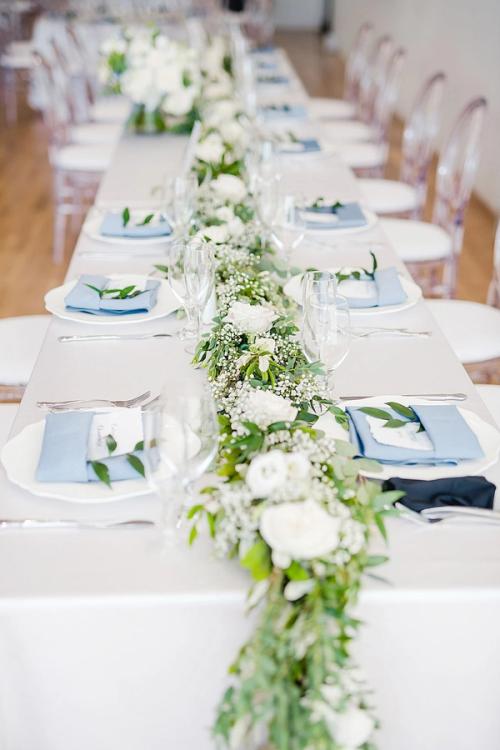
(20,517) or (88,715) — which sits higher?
(20,517)

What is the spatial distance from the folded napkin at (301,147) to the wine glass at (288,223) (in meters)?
1.20

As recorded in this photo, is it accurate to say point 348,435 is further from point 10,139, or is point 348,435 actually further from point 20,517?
point 10,139

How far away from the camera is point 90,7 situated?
8.30 m

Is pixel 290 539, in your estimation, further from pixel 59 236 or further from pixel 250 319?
pixel 59 236

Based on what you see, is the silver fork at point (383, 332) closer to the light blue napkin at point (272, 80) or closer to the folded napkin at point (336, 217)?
the folded napkin at point (336, 217)

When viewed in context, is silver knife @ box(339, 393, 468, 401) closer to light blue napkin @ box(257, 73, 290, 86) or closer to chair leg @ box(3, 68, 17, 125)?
light blue napkin @ box(257, 73, 290, 86)

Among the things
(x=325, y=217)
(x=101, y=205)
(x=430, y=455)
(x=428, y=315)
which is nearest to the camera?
(x=430, y=455)

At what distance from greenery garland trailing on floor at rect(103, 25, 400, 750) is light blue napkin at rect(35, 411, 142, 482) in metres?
0.14

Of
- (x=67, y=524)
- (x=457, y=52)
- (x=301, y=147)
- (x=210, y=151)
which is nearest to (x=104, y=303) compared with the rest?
(x=67, y=524)

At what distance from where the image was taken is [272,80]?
5.01 meters

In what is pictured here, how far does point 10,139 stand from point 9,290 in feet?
10.9

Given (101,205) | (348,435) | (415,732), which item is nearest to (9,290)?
(101,205)

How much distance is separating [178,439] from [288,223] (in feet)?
3.93

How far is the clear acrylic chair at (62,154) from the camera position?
172 inches
